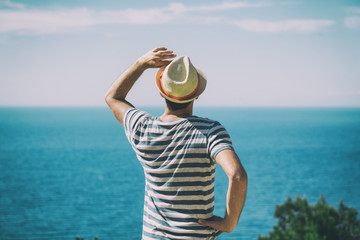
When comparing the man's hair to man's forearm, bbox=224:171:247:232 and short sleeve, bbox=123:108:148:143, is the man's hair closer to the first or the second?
short sleeve, bbox=123:108:148:143

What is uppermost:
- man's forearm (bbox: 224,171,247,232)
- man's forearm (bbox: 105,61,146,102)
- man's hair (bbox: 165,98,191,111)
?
man's forearm (bbox: 105,61,146,102)

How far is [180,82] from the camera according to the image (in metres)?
1.98

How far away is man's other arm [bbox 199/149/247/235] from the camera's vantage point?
1.75 meters

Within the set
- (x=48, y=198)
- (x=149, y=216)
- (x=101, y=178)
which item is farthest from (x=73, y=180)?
(x=149, y=216)

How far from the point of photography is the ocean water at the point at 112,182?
1986 inches

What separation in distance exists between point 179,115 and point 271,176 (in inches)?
3069

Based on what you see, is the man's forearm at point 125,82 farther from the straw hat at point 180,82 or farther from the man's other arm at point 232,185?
the man's other arm at point 232,185

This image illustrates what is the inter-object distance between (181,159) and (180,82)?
40cm

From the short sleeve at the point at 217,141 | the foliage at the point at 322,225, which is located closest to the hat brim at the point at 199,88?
the short sleeve at the point at 217,141

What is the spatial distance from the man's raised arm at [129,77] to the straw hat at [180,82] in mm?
111

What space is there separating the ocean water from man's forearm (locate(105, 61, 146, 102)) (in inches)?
1758

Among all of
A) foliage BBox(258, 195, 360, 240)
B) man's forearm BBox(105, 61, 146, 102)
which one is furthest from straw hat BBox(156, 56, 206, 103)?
foliage BBox(258, 195, 360, 240)

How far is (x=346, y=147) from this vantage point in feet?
370

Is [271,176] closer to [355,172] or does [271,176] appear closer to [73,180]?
[355,172]
